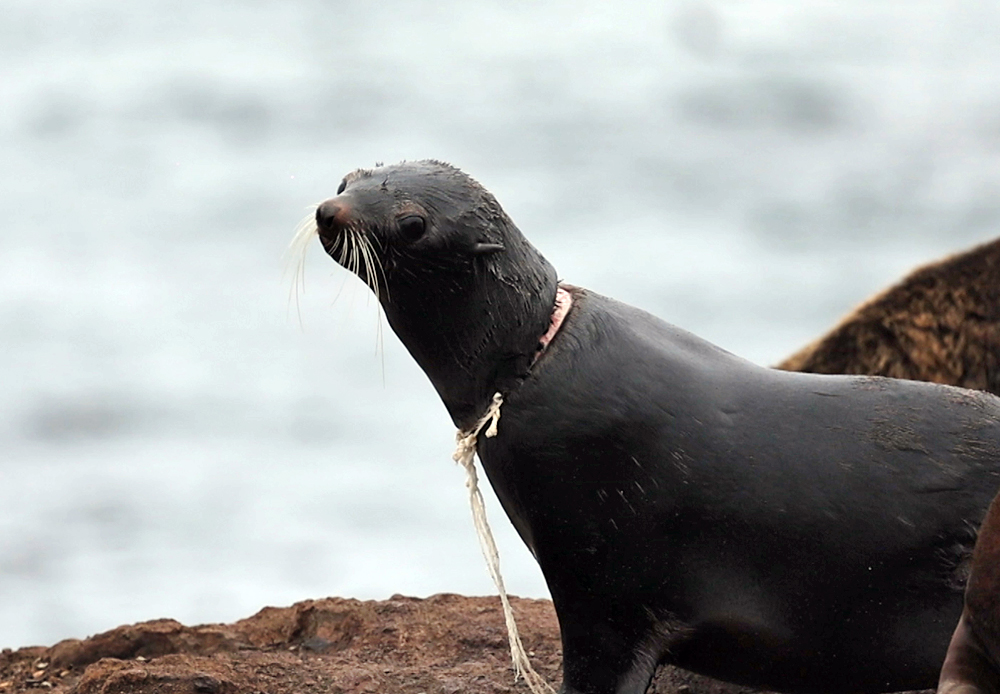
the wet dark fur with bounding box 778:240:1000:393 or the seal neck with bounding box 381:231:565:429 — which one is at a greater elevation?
the wet dark fur with bounding box 778:240:1000:393

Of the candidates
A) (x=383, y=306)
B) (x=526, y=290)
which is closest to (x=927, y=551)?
(x=526, y=290)

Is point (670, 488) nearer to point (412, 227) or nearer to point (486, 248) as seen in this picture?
point (486, 248)

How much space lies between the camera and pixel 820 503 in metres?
4.69

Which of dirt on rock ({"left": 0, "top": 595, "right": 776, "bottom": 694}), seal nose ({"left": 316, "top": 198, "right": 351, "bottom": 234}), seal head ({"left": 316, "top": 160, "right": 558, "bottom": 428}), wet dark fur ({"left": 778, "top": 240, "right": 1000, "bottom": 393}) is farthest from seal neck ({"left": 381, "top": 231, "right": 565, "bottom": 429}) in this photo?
wet dark fur ({"left": 778, "top": 240, "right": 1000, "bottom": 393})

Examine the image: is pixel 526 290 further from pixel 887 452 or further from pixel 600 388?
pixel 887 452

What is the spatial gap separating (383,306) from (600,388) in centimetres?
63

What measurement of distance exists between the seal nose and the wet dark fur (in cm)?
530

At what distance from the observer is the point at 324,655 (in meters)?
6.28

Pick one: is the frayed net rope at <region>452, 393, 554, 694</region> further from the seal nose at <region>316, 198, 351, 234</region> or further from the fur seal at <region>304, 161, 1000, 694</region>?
the seal nose at <region>316, 198, 351, 234</region>

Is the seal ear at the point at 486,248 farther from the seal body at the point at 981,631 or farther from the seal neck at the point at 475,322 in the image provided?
the seal body at the point at 981,631

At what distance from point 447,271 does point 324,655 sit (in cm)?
207

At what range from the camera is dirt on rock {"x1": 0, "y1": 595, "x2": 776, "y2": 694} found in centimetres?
555

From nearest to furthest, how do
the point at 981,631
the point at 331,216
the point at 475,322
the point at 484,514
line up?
the point at 981,631, the point at 331,216, the point at 475,322, the point at 484,514

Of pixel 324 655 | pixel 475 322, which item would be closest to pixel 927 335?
pixel 324 655
